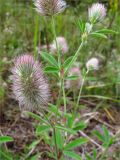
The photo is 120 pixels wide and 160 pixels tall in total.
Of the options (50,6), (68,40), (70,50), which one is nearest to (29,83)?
(50,6)

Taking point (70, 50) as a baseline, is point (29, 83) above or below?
above

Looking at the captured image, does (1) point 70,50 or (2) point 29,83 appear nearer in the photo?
(2) point 29,83

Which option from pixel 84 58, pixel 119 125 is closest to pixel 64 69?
pixel 119 125

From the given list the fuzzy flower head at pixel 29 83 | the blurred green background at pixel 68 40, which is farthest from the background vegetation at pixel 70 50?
the fuzzy flower head at pixel 29 83

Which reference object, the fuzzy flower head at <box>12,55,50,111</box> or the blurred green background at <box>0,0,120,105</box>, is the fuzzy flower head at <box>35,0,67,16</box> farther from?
the blurred green background at <box>0,0,120,105</box>

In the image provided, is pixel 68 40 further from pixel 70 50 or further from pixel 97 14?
pixel 97 14

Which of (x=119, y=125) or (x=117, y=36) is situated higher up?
(x=117, y=36)

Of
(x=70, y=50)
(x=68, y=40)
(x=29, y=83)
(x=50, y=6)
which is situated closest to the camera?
(x=29, y=83)

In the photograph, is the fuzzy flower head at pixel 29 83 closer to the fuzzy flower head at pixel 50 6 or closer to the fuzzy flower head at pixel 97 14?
the fuzzy flower head at pixel 50 6

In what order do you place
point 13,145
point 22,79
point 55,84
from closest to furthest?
point 22,79
point 13,145
point 55,84

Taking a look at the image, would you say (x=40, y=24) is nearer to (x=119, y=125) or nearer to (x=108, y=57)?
(x=108, y=57)
